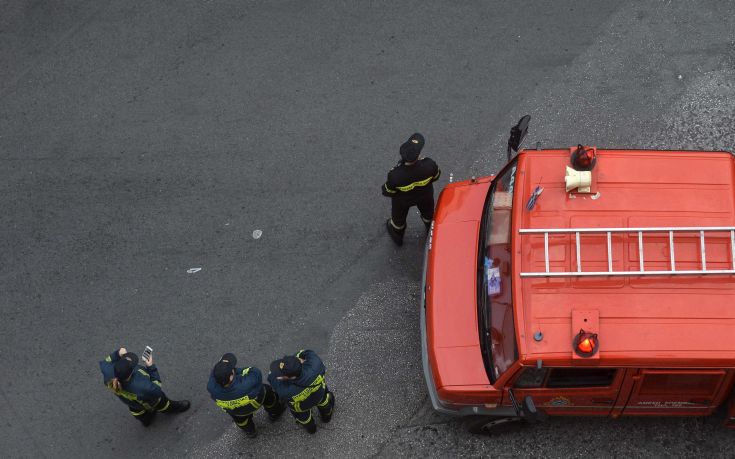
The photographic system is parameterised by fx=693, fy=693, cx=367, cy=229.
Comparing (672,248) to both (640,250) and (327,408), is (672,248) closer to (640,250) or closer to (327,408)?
(640,250)

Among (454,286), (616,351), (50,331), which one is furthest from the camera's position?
(50,331)

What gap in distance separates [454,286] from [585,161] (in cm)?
166

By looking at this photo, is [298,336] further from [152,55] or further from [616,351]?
[152,55]

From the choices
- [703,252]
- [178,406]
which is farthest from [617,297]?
[178,406]

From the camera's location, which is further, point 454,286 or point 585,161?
point 454,286

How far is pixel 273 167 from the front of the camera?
8.78 m

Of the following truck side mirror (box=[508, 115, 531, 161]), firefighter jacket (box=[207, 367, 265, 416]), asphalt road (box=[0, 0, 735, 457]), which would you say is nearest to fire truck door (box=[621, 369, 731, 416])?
asphalt road (box=[0, 0, 735, 457])

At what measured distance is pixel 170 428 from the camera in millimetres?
7301

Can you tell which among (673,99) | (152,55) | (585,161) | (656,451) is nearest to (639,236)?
(585,161)

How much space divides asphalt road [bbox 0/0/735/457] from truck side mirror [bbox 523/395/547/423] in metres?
1.14

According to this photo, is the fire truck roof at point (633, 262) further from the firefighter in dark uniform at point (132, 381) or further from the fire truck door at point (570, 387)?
the firefighter in dark uniform at point (132, 381)

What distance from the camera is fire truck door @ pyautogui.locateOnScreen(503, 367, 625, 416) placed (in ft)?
19.1

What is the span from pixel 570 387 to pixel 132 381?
13.1 feet

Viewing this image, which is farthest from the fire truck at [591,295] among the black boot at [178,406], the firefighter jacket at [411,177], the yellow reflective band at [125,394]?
the yellow reflective band at [125,394]
